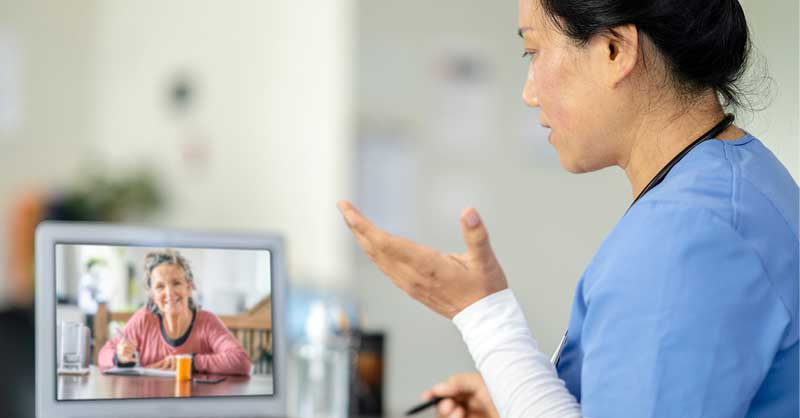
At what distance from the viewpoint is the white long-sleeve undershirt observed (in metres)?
1.01

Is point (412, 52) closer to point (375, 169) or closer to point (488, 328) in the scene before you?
point (375, 169)

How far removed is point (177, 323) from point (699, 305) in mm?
649

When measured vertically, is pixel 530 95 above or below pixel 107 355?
above

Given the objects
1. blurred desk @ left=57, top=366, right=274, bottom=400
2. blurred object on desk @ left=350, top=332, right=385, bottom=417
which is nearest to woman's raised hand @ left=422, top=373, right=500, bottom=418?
blurred desk @ left=57, top=366, right=274, bottom=400

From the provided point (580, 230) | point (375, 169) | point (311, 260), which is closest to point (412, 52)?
point (375, 169)

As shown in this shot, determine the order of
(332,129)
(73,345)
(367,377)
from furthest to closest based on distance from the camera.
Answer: (332,129) → (367,377) → (73,345)

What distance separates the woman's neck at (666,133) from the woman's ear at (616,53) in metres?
0.06

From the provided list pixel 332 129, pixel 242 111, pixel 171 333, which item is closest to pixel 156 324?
pixel 171 333

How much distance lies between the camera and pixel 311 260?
4512 millimetres

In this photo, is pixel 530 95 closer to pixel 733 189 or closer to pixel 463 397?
pixel 733 189

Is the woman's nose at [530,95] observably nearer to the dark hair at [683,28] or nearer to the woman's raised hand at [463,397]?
the dark hair at [683,28]

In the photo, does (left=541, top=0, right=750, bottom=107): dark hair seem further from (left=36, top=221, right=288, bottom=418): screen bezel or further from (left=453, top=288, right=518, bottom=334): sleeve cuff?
(left=36, top=221, right=288, bottom=418): screen bezel

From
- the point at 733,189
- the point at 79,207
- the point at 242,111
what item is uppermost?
the point at 242,111

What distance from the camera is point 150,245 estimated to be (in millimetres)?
1277
